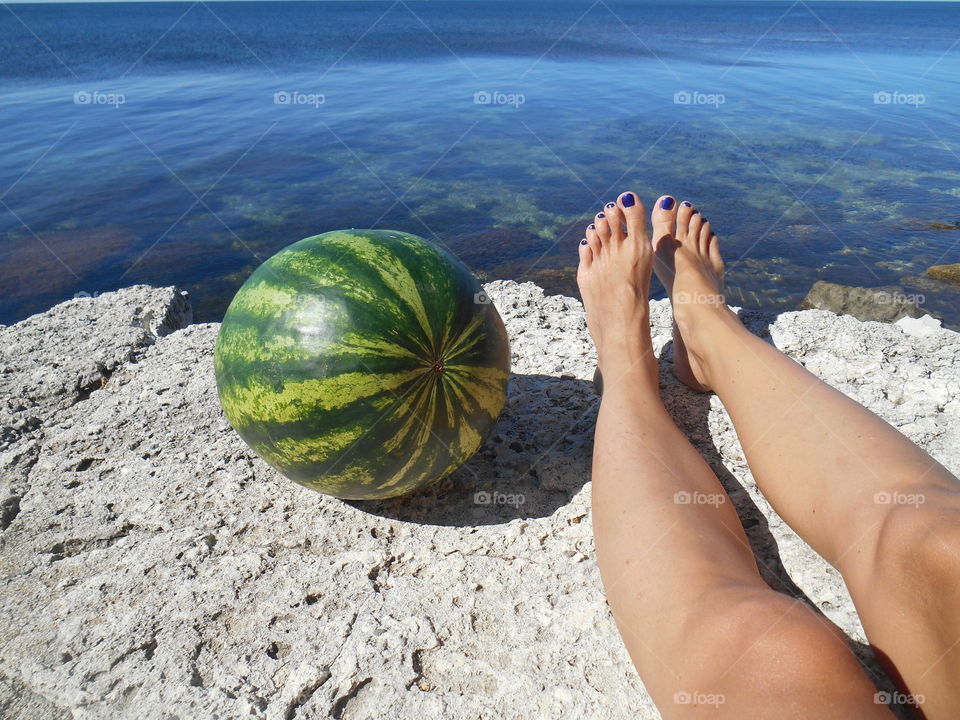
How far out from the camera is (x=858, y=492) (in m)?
1.83

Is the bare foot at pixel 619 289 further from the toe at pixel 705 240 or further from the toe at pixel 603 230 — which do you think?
the toe at pixel 705 240

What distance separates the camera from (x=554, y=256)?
668 centimetres

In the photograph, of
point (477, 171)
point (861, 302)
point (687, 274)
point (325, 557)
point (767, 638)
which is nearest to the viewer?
point (767, 638)

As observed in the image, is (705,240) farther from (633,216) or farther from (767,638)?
(767,638)

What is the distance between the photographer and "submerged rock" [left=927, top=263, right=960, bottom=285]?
256 inches

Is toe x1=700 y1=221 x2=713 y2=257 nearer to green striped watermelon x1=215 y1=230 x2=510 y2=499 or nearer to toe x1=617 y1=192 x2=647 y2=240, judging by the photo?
toe x1=617 y1=192 x2=647 y2=240

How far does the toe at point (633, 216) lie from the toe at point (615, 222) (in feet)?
0.08

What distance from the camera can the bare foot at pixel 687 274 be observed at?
2.85m

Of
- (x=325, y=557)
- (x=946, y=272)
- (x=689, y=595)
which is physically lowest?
(x=946, y=272)

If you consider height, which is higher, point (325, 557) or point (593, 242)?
point (593, 242)

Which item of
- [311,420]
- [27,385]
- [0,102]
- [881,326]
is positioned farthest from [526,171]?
[0,102]

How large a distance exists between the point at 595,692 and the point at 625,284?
1.74 meters

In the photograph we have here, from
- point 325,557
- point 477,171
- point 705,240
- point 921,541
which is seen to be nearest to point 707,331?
point 705,240

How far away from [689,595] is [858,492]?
1.99 ft
